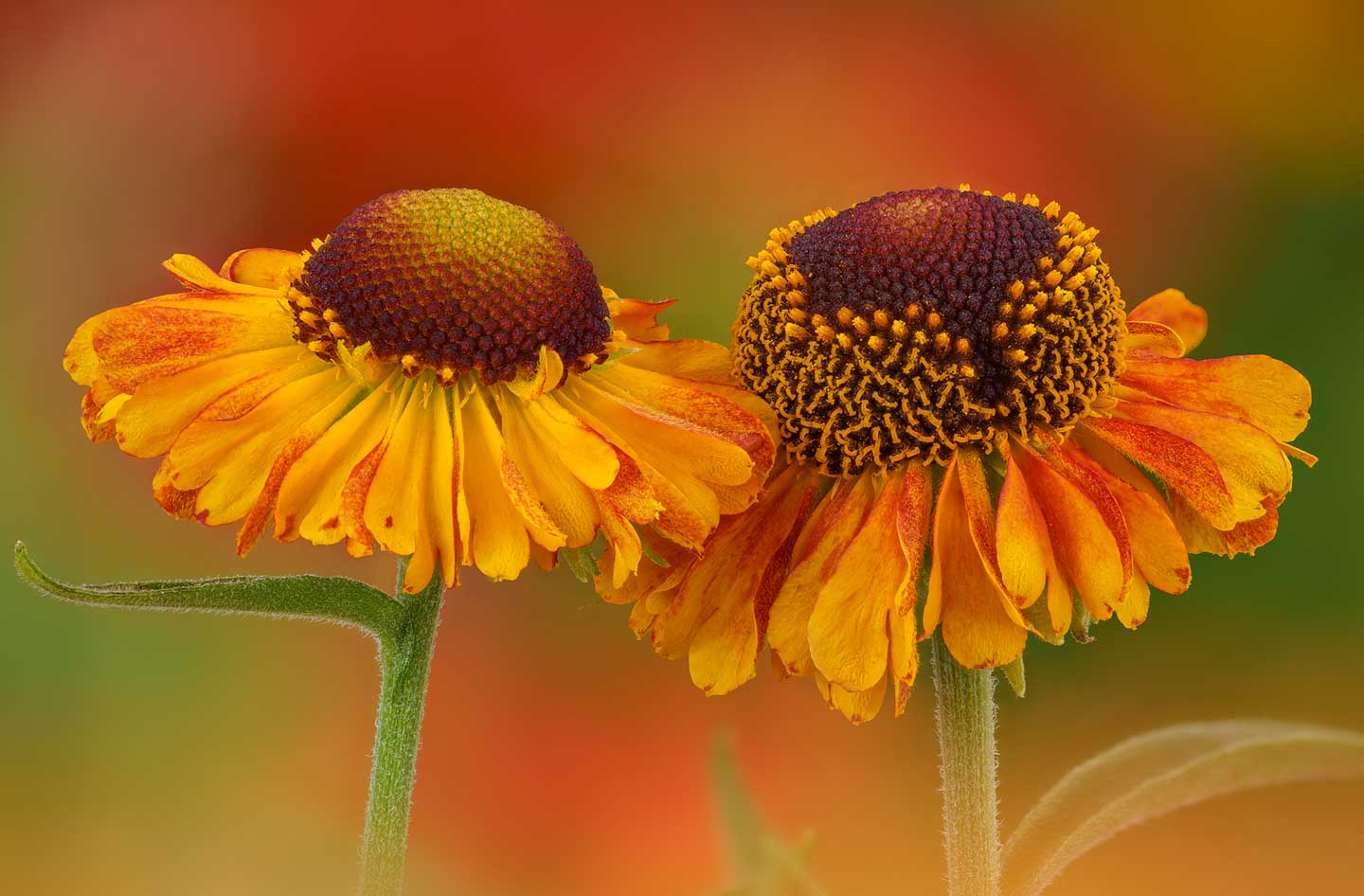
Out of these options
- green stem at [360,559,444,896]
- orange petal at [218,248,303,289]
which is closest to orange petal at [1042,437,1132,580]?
green stem at [360,559,444,896]

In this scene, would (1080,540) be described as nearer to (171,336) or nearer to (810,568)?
(810,568)

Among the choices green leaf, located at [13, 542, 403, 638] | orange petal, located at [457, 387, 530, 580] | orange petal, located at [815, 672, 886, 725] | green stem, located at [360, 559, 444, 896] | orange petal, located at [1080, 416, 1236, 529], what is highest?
orange petal, located at [1080, 416, 1236, 529]

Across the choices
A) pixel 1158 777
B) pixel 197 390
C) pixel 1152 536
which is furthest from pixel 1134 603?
pixel 197 390

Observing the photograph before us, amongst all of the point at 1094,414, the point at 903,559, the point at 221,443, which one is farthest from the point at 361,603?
the point at 1094,414

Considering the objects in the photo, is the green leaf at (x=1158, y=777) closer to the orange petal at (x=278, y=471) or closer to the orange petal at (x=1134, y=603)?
the orange petal at (x=1134, y=603)

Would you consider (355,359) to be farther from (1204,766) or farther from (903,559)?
(1204,766)

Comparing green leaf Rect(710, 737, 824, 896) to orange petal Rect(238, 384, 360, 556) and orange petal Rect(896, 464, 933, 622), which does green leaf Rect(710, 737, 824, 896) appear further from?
orange petal Rect(238, 384, 360, 556)
